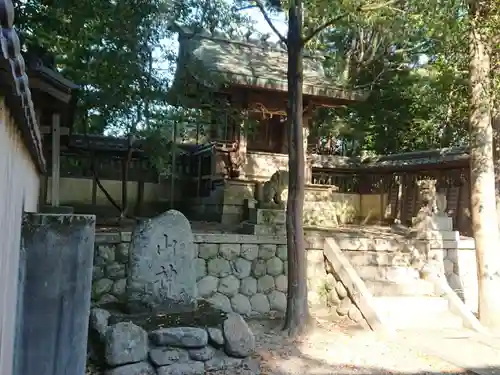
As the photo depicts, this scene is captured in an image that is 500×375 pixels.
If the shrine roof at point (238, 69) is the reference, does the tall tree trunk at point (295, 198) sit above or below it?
below

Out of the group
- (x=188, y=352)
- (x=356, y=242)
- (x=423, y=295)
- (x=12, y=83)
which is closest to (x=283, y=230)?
(x=356, y=242)

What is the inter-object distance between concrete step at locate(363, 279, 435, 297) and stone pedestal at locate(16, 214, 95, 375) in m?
6.43

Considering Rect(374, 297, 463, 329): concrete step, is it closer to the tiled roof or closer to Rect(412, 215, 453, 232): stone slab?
Rect(412, 215, 453, 232): stone slab

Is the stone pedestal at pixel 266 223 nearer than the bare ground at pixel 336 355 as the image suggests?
No

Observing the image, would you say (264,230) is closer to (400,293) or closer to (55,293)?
(400,293)

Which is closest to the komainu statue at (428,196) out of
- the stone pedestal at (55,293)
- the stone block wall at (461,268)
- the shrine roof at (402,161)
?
the stone block wall at (461,268)

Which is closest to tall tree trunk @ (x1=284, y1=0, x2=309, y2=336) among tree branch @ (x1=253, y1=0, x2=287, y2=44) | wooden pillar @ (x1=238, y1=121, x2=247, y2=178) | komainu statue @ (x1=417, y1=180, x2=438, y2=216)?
tree branch @ (x1=253, y1=0, x2=287, y2=44)

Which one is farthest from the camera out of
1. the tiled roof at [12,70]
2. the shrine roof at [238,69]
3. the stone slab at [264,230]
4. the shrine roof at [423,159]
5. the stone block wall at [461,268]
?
the shrine roof at [423,159]

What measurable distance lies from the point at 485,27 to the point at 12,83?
28.8 feet

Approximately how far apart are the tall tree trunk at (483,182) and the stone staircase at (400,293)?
2.55 feet

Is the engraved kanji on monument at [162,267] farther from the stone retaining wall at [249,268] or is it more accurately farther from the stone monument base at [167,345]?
the stone retaining wall at [249,268]

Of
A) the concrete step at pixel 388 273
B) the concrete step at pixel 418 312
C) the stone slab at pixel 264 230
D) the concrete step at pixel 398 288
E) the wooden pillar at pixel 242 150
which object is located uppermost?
the wooden pillar at pixel 242 150

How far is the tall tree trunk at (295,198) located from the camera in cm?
788

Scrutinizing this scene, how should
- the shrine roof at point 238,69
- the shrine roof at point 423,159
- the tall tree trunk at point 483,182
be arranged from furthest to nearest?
the shrine roof at point 423,159 < the shrine roof at point 238,69 < the tall tree trunk at point 483,182
